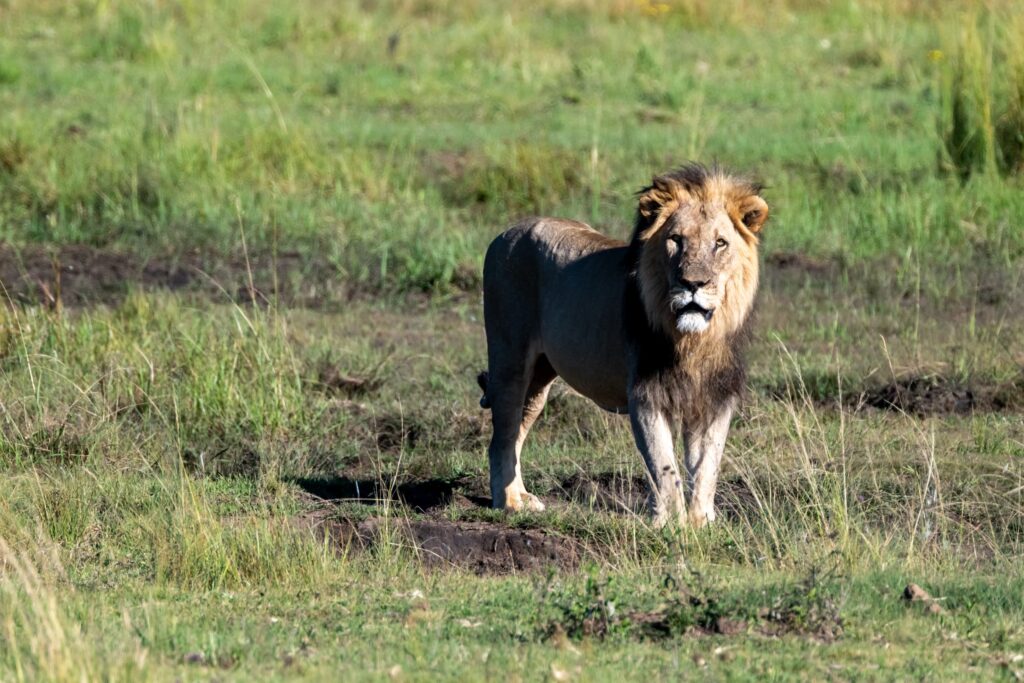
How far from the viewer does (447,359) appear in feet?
29.7

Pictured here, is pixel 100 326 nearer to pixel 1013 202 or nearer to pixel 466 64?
pixel 1013 202

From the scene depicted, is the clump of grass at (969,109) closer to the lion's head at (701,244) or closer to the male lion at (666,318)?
the male lion at (666,318)

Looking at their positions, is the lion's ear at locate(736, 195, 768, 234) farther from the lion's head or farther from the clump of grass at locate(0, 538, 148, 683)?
the clump of grass at locate(0, 538, 148, 683)

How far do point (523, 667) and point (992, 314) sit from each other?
6113 mm

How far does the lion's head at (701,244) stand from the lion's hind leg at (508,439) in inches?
41.0

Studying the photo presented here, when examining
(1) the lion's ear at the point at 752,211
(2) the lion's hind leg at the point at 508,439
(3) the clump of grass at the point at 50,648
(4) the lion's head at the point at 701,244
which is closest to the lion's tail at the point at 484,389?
(2) the lion's hind leg at the point at 508,439

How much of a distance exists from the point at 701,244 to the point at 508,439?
141 centimetres

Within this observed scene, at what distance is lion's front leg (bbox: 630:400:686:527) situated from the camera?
5906mm

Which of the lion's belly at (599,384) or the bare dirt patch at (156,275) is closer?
the lion's belly at (599,384)

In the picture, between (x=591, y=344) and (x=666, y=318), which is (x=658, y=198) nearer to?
(x=666, y=318)

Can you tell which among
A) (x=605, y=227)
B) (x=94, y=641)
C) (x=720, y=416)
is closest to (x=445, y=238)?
(x=605, y=227)

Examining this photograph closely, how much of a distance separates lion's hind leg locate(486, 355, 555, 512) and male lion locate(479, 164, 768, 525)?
1cm

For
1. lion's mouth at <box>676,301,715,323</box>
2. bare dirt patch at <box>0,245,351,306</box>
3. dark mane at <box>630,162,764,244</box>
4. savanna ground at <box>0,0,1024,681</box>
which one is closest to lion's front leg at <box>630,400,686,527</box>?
savanna ground at <box>0,0,1024,681</box>

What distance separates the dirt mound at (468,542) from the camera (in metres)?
6.03
